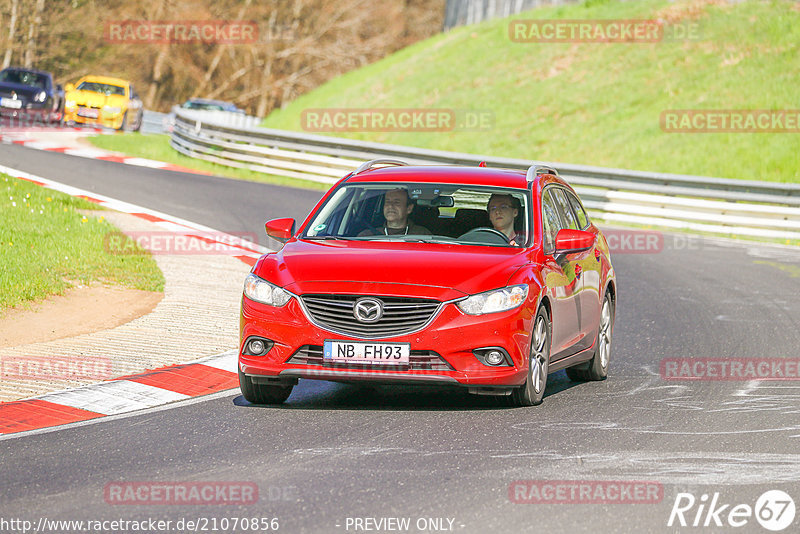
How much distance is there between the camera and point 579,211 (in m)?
11.0

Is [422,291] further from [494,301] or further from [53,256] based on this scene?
[53,256]

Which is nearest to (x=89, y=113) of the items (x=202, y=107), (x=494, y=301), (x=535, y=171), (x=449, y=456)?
(x=202, y=107)

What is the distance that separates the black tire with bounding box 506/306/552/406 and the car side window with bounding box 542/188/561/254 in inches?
24.4

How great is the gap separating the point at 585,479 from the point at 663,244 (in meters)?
15.2

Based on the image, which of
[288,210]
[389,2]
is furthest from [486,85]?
[389,2]

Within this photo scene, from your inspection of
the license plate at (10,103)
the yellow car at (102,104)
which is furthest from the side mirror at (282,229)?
the yellow car at (102,104)

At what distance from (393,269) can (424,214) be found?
1368 mm

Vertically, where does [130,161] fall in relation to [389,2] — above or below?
below

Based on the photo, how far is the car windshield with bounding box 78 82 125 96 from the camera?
4259 cm

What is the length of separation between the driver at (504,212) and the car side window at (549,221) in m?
0.22

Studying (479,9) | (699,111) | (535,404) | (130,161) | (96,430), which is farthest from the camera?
(479,9)

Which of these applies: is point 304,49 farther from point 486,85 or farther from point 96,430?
point 96,430

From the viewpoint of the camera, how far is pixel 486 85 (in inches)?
1580

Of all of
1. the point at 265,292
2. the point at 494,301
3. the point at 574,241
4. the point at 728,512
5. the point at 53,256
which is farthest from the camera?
the point at 53,256
